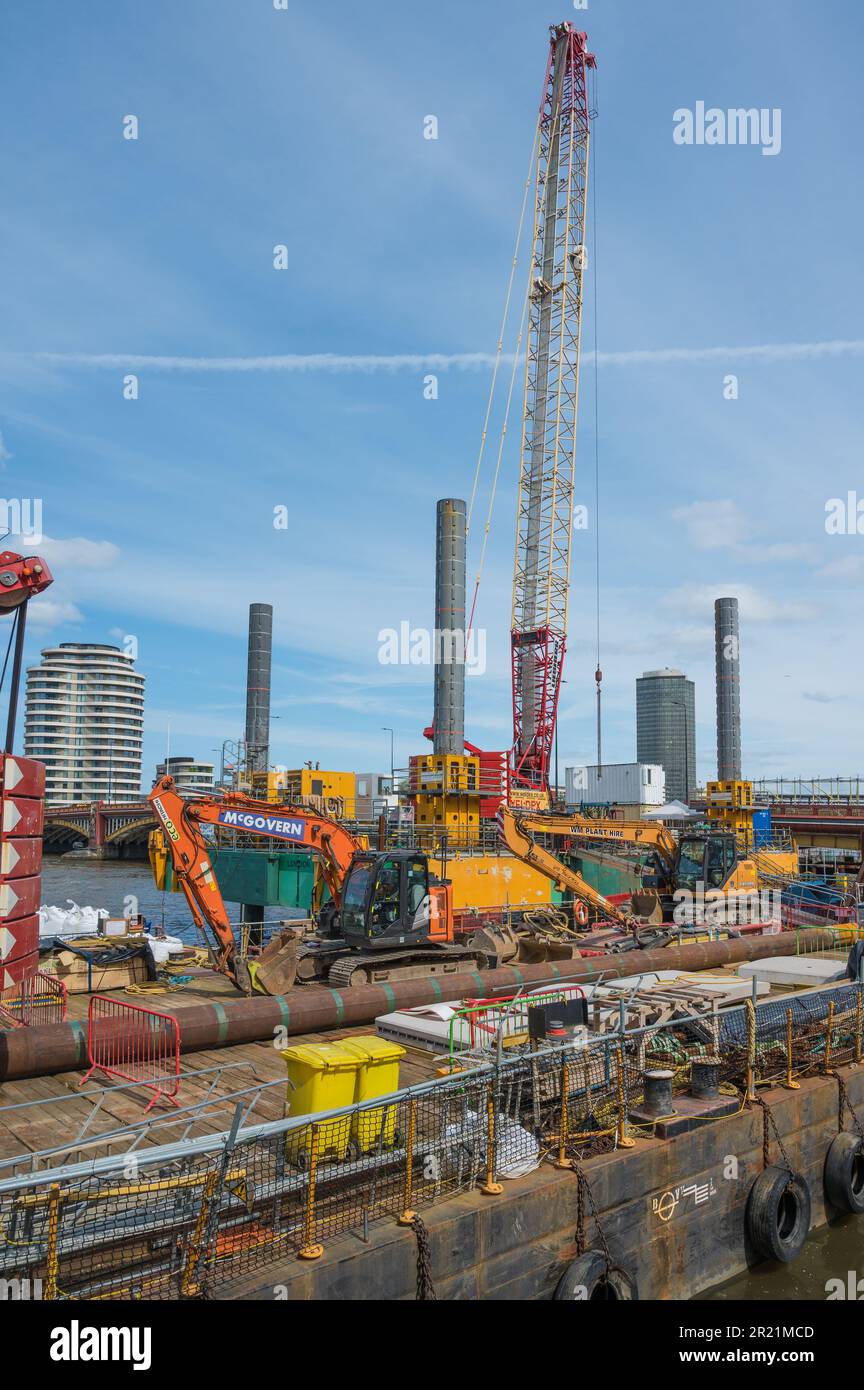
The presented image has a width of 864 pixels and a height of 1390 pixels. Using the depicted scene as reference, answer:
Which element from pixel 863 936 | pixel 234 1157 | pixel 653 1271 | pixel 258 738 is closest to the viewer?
pixel 234 1157

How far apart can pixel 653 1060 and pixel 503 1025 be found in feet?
7.29

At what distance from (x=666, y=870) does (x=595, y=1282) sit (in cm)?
2407

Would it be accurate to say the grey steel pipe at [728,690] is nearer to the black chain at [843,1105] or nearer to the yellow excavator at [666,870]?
the yellow excavator at [666,870]

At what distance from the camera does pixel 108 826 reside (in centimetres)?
12769

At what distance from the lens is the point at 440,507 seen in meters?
62.8

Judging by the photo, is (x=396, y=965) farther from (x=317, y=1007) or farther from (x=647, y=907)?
(x=647, y=907)

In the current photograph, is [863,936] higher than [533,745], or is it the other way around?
[533,745]

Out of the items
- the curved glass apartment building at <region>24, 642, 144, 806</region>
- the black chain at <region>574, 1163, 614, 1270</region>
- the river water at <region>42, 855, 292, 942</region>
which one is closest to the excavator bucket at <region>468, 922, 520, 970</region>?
the black chain at <region>574, 1163, 614, 1270</region>

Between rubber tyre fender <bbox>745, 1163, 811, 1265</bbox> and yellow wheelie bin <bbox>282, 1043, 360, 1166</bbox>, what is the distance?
6776 mm

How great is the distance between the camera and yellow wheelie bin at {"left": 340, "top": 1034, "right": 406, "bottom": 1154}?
9.81 metres

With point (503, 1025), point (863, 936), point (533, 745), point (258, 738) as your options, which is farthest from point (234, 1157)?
point (258, 738)

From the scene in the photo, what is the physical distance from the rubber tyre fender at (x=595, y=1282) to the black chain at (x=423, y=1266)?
1879 millimetres

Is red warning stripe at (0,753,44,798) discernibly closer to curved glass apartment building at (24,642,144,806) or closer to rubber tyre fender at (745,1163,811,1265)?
rubber tyre fender at (745,1163,811,1265)
